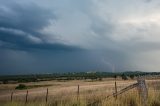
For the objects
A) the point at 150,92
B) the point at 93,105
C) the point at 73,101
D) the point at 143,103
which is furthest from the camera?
the point at 73,101

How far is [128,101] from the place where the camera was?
47.3 feet

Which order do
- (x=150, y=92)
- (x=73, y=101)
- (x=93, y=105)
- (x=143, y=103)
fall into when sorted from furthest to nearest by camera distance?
(x=73, y=101) < (x=150, y=92) < (x=93, y=105) < (x=143, y=103)

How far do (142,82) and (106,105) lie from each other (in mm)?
1957

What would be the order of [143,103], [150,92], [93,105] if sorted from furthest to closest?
[150,92] < [93,105] < [143,103]

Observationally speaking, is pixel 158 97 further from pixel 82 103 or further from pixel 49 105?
pixel 49 105

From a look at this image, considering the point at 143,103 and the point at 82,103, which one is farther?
the point at 82,103

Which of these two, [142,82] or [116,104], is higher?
[142,82]

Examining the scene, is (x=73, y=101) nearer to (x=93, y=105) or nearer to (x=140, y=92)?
(x=93, y=105)

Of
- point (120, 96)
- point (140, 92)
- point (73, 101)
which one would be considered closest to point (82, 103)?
point (73, 101)

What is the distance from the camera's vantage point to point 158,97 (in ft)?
46.9

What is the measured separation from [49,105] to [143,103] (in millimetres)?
6002

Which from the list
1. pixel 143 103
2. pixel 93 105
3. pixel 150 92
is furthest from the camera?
pixel 150 92

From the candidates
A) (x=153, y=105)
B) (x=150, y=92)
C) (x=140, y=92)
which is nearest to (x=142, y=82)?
(x=140, y=92)

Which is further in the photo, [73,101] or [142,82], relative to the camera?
[73,101]
